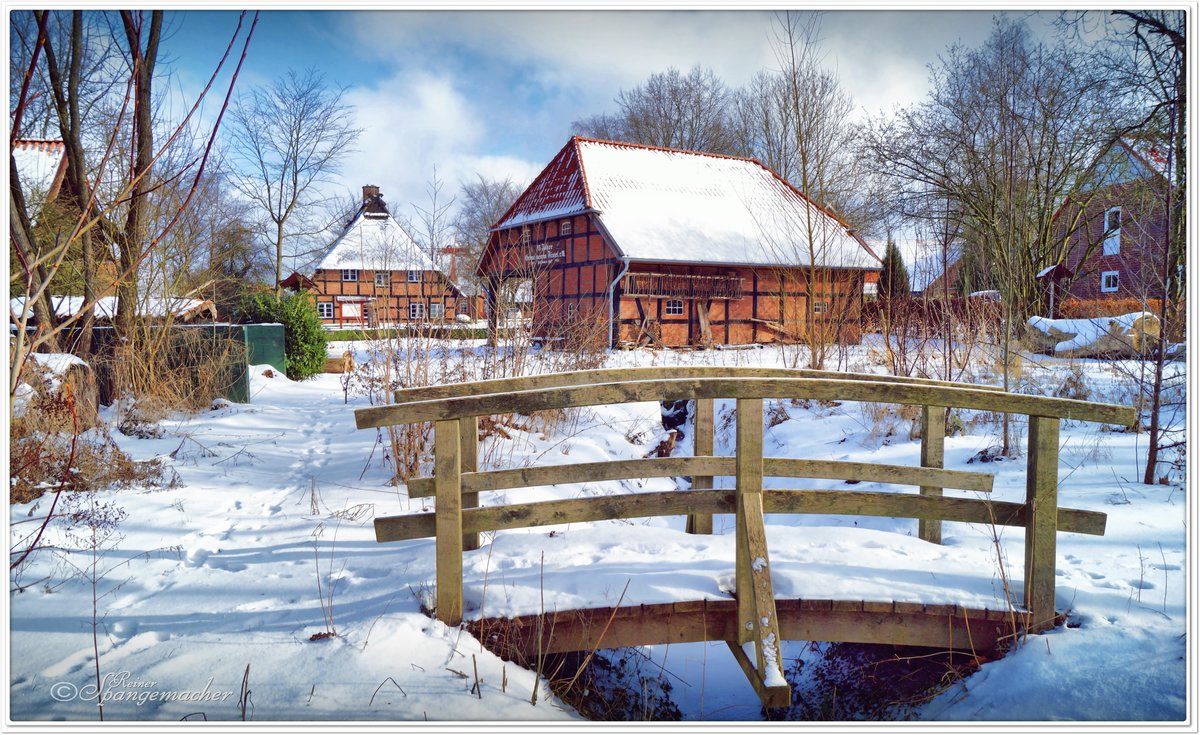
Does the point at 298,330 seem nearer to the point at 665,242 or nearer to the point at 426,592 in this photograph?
the point at 665,242

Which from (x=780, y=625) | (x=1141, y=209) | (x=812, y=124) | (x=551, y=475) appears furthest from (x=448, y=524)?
(x=812, y=124)

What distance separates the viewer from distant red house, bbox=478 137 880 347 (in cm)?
1599

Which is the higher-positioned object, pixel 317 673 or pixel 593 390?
pixel 593 390

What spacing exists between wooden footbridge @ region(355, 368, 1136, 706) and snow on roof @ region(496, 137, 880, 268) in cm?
1242

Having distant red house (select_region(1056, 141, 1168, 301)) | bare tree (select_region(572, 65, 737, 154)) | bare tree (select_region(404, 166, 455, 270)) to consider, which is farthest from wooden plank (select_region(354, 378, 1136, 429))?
bare tree (select_region(572, 65, 737, 154))

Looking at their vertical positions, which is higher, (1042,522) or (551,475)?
(551,475)

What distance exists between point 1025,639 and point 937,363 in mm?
5705

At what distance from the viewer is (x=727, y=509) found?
3.18 metres

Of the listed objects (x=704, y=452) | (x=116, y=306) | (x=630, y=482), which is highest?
(x=116, y=306)

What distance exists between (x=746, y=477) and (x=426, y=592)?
1.48m

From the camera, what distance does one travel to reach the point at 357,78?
9.65 ft

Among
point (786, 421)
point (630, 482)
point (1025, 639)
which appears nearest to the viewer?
point (1025, 639)
